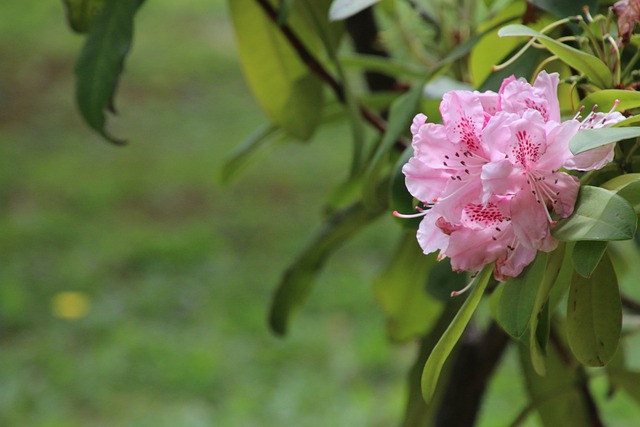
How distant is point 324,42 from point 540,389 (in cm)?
34

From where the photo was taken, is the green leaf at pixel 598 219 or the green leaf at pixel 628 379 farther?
the green leaf at pixel 628 379

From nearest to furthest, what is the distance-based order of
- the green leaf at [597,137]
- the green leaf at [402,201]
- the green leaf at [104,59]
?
the green leaf at [597,137]
the green leaf at [402,201]
the green leaf at [104,59]

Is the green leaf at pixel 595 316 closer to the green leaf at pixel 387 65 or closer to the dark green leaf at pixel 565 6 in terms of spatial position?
the dark green leaf at pixel 565 6

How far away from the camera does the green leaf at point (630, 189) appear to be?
0.36 meters

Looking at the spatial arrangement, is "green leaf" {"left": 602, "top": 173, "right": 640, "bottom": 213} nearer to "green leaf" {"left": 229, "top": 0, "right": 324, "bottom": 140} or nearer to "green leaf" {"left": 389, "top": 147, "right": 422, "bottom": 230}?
"green leaf" {"left": 389, "top": 147, "right": 422, "bottom": 230}

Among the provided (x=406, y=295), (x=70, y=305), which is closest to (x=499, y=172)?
(x=406, y=295)

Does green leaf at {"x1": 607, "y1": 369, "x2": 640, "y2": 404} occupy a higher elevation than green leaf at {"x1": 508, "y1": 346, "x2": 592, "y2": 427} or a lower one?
higher

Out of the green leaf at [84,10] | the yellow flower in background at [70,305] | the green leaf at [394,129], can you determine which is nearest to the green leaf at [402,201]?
the green leaf at [394,129]

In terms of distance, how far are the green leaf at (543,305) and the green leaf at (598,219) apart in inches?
1.1

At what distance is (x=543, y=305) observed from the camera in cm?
40

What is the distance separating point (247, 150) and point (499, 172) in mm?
506

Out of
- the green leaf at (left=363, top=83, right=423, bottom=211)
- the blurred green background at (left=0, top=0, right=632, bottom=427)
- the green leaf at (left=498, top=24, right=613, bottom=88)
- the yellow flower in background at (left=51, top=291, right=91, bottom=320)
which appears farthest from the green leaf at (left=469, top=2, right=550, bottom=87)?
the yellow flower in background at (left=51, top=291, right=91, bottom=320)

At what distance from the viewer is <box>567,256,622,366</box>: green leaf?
0.41 m

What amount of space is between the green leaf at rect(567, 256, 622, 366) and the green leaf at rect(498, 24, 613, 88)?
0.08 m
